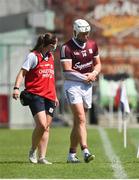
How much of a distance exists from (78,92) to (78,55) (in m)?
0.55

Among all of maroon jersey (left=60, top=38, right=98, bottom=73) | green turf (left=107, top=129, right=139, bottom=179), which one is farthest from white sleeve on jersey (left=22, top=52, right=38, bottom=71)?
green turf (left=107, top=129, right=139, bottom=179)

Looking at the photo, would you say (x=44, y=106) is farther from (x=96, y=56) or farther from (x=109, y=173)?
(x=109, y=173)

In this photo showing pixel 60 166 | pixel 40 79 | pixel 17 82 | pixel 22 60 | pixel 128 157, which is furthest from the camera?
pixel 22 60

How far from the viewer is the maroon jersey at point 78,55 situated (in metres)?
13.0

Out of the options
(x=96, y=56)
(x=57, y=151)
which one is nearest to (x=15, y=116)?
(x=57, y=151)

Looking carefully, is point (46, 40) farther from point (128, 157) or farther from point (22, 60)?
point (22, 60)

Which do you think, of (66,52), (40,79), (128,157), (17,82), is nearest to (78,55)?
(66,52)

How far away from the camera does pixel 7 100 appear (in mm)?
32344

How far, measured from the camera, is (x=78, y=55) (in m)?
13.0

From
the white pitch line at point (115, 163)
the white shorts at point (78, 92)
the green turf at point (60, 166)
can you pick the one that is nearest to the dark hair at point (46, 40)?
the white shorts at point (78, 92)

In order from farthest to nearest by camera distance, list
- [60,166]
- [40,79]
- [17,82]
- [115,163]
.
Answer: [115,163], [40,79], [17,82], [60,166]

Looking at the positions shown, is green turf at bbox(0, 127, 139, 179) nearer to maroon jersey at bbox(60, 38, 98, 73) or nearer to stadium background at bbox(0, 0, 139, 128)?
maroon jersey at bbox(60, 38, 98, 73)

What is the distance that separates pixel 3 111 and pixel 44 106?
19.7 meters

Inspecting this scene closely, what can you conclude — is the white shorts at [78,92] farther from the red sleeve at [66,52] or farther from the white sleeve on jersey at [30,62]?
the white sleeve on jersey at [30,62]
